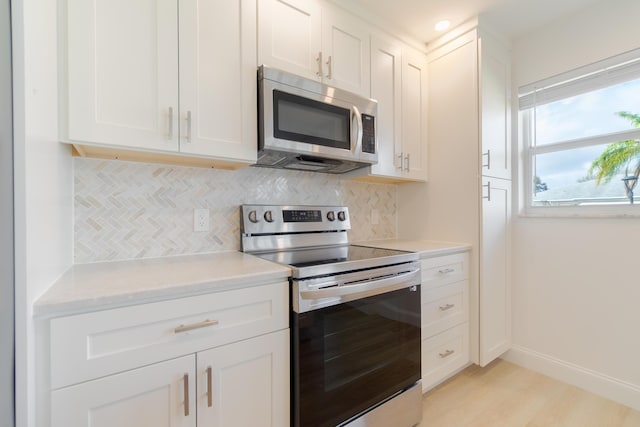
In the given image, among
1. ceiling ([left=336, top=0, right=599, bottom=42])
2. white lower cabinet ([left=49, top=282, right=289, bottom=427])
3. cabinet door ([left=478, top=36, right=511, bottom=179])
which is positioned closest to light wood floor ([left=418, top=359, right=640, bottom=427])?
white lower cabinet ([left=49, top=282, right=289, bottom=427])

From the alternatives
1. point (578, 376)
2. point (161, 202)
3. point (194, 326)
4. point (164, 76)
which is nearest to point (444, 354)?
point (578, 376)

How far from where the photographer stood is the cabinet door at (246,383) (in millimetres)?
972

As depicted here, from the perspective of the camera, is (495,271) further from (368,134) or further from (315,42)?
(315,42)

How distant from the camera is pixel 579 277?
6.27ft

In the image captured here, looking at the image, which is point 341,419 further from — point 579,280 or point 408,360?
point 579,280

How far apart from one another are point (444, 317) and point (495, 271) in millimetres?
574

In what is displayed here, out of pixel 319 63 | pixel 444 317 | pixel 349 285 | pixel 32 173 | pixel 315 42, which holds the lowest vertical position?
pixel 444 317

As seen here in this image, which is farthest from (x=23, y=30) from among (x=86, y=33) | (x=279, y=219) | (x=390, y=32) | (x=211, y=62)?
(x=390, y=32)

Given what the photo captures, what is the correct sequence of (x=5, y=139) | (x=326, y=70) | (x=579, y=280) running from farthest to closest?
1. (x=579, y=280)
2. (x=326, y=70)
3. (x=5, y=139)

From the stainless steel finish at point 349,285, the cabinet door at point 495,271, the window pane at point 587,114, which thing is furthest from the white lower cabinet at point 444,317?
the window pane at point 587,114

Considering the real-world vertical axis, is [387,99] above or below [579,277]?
above

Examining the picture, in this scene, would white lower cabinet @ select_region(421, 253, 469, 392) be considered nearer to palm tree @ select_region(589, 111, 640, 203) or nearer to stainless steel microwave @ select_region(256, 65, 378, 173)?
stainless steel microwave @ select_region(256, 65, 378, 173)

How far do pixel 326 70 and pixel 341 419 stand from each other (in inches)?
69.5

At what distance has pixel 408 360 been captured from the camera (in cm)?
152
